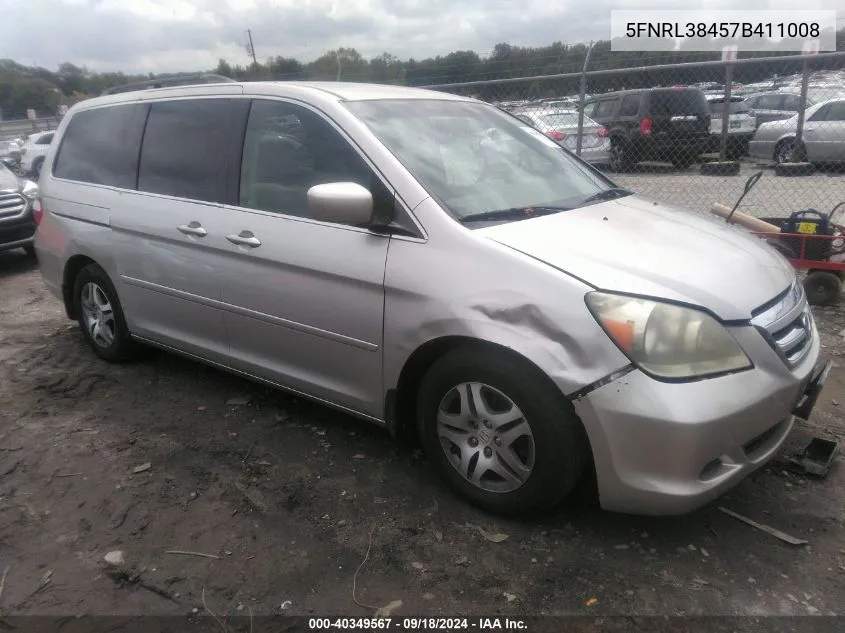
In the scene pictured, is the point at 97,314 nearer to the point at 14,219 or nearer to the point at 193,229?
the point at 193,229

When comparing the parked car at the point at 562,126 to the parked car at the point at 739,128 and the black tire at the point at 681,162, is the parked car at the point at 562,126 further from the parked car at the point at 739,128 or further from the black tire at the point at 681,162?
the parked car at the point at 739,128

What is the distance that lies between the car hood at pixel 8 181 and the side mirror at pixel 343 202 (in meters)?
7.11

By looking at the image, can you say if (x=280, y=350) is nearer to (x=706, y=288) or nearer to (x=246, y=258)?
(x=246, y=258)

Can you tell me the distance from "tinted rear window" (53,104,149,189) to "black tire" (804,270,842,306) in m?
4.95

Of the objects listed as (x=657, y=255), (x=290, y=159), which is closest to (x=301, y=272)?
(x=290, y=159)

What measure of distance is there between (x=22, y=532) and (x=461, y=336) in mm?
2056

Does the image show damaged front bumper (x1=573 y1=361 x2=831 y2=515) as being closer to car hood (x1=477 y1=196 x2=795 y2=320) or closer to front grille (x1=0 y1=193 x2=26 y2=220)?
car hood (x1=477 y1=196 x2=795 y2=320)

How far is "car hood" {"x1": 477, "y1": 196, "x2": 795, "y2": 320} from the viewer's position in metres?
2.38

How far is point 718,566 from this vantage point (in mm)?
2457

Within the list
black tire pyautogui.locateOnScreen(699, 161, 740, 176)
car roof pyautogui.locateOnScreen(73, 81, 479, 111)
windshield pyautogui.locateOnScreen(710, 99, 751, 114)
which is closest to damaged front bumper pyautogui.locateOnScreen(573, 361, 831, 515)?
car roof pyautogui.locateOnScreen(73, 81, 479, 111)

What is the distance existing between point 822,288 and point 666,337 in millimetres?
3655

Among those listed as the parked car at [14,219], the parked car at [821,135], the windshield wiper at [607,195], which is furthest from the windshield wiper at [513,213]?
the parked car at [821,135]

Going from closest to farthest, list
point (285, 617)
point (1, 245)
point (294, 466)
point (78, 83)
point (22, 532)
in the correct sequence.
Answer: point (285, 617) < point (22, 532) < point (294, 466) < point (1, 245) < point (78, 83)

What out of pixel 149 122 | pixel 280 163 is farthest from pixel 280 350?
pixel 149 122
